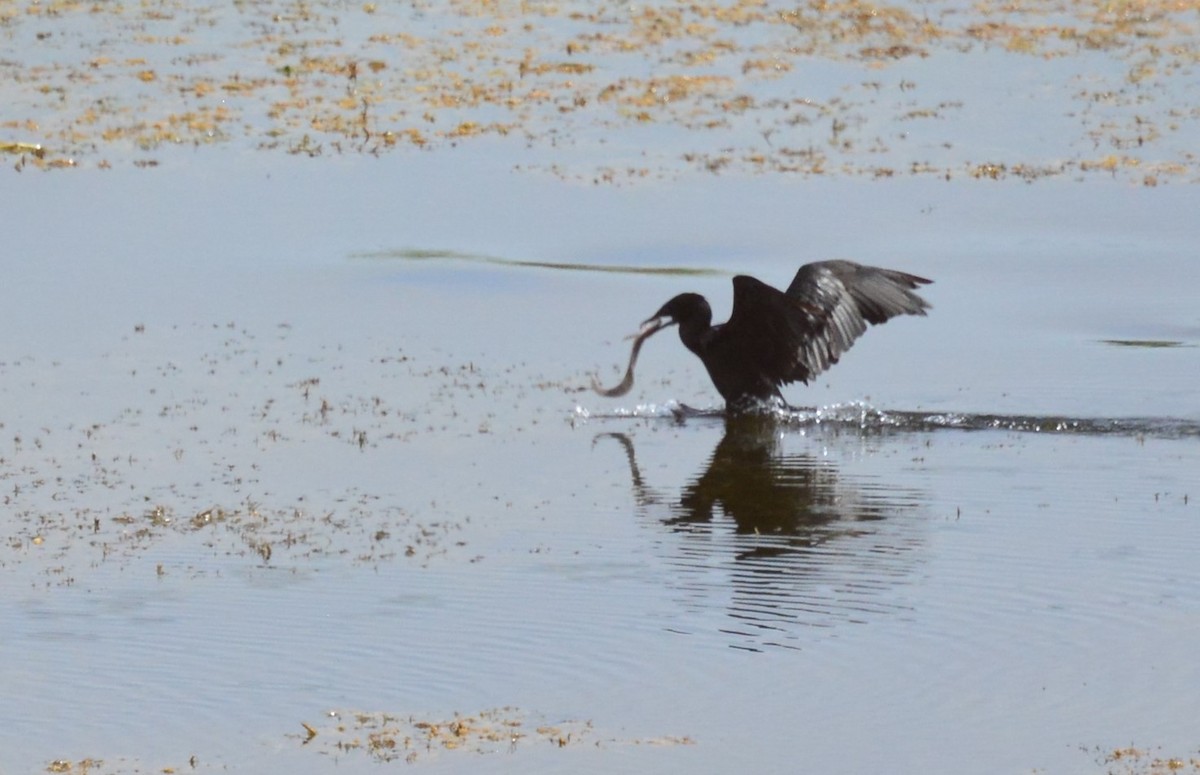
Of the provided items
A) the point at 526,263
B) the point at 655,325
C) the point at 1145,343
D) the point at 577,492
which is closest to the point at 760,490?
the point at 577,492

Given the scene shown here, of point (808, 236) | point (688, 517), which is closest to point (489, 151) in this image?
point (808, 236)

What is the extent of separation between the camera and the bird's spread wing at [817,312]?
1251cm

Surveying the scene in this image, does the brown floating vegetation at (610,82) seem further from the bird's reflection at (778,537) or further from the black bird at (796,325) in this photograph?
the bird's reflection at (778,537)

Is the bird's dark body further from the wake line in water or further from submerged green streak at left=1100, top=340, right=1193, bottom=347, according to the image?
submerged green streak at left=1100, top=340, right=1193, bottom=347

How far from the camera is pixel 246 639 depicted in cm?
822

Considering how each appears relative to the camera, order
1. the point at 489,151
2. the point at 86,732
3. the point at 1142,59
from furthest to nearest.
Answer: the point at 1142,59, the point at 489,151, the point at 86,732

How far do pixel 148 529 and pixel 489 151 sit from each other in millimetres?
11509

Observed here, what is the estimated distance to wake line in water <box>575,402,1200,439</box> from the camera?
1209cm

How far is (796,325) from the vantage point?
41.3 feet

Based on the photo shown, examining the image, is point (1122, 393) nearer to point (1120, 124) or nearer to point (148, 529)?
Answer: point (148, 529)

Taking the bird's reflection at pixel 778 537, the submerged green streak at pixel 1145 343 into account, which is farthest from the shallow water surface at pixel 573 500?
the submerged green streak at pixel 1145 343

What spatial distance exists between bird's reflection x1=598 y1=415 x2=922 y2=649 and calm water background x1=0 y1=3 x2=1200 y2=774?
0.09 feet

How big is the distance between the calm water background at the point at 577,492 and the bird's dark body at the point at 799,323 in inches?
12.9

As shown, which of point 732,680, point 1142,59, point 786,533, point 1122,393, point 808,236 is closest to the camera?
point 732,680
